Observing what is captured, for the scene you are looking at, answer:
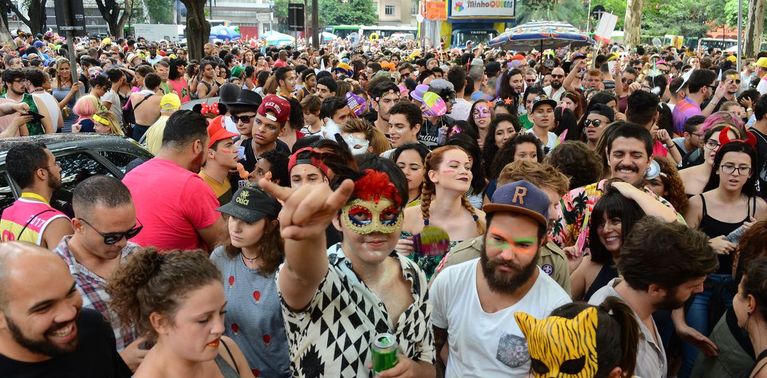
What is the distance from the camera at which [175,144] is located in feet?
14.6

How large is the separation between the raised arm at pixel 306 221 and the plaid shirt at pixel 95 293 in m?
1.37

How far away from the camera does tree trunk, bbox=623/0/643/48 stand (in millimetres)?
28062

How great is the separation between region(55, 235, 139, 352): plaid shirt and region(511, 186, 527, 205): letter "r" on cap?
6.29 ft

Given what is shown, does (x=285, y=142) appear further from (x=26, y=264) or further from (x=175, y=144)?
(x=26, y=264)

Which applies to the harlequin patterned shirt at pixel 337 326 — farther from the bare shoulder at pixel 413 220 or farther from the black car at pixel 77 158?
the black car at pixel 77 158

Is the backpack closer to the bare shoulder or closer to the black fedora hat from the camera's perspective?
the black fedora hat

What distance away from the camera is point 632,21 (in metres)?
28.2

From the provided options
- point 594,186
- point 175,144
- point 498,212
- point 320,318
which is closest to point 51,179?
point 175,144

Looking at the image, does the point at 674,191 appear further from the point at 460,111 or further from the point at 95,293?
the point at 460,111

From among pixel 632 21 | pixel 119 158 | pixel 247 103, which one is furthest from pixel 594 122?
pixel 632 21

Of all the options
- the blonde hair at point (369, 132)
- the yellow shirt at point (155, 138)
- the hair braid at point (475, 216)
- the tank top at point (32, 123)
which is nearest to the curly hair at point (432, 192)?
the hair braid at point (475, 216)

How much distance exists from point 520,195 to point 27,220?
293 cm

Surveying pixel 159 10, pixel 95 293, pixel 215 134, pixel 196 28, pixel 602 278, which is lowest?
pixel 602 278

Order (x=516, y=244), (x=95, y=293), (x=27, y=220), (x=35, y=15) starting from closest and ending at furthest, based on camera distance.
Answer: (x=516, y=244)
(x=95, y=293)
(x=27, y=220)
(x=35, y=15)
